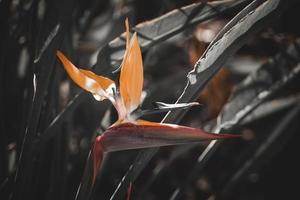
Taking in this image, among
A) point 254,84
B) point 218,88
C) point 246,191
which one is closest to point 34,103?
point 254,84

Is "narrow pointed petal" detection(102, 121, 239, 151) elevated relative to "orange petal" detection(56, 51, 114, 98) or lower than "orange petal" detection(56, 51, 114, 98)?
lower

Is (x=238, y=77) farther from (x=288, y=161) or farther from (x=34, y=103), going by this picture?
(x=34, y=103)

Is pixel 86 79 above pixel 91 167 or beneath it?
above

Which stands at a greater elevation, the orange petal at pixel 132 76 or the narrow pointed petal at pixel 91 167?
the orange petal at pixel 132 76

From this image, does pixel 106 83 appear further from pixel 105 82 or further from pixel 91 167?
pixel 91 167

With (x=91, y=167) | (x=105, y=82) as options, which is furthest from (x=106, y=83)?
(x=91, y=167)

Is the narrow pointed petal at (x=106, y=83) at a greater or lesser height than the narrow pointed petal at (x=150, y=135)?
greater

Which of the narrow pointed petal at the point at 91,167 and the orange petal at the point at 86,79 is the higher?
the orange petal at the point at 86,79
